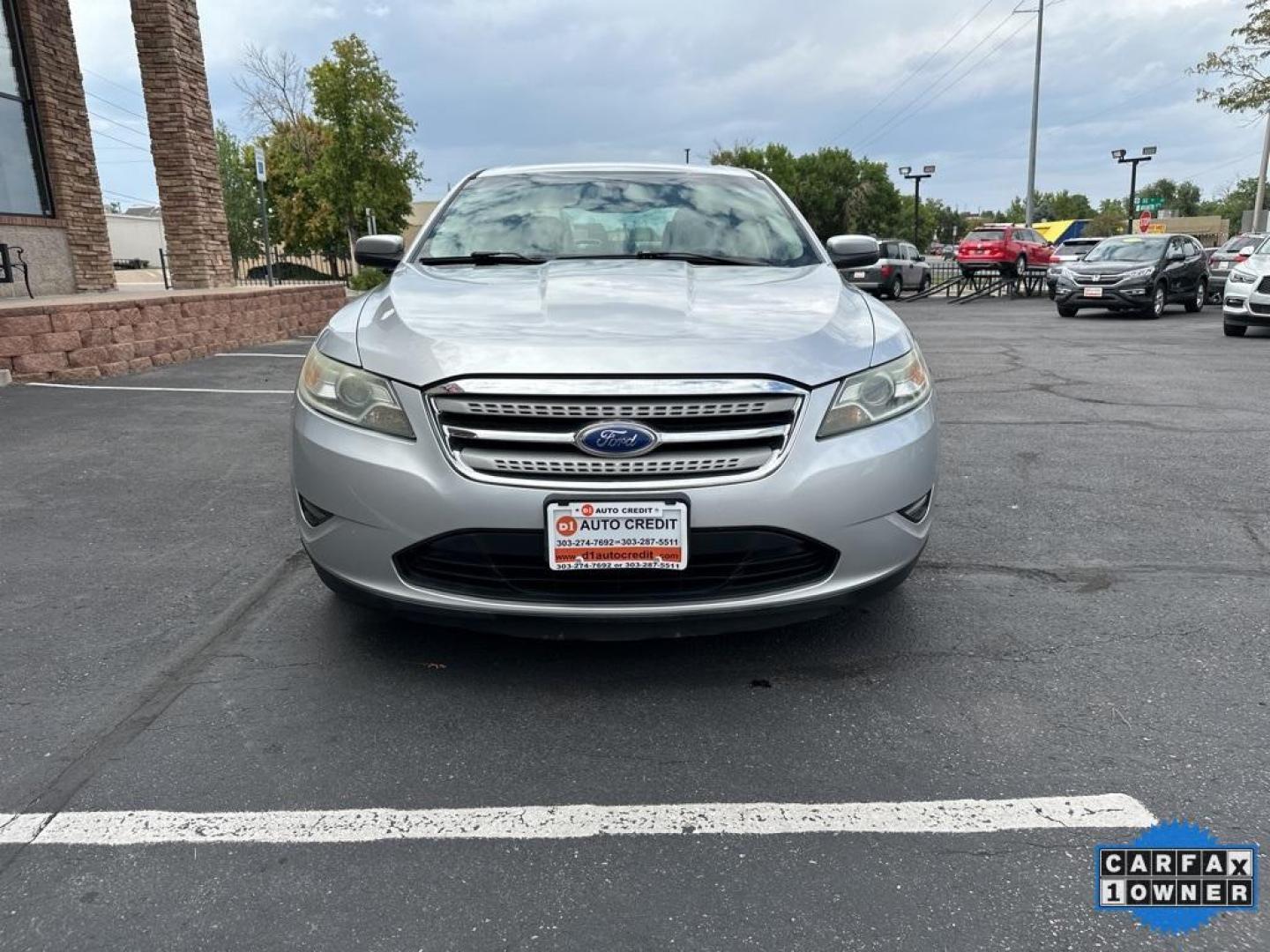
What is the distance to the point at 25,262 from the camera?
1169 centimetres

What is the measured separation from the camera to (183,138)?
1309 cm

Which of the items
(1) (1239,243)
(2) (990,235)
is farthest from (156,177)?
(1) (1239,243)

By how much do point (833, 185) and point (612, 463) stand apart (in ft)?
212

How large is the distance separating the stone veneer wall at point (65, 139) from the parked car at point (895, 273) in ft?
58.4

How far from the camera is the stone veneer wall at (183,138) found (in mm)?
12648

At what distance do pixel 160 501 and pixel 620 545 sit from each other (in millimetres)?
3409

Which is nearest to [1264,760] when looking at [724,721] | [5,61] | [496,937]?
[724,721]

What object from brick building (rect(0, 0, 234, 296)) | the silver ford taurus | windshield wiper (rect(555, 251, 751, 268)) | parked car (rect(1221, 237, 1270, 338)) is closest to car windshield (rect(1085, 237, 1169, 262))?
parked car (rect(1221, 237, 1270, 338))

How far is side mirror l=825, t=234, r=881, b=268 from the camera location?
4129 mm

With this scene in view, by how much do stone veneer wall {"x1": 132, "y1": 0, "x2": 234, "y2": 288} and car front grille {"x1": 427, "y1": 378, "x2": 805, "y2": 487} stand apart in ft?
42.7

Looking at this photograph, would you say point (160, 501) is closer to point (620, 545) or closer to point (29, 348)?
point (620, 545)

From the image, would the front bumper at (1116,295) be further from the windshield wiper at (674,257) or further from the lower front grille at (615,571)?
the lower front grille at (615,571)

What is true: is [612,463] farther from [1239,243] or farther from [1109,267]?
→ [1239,243]

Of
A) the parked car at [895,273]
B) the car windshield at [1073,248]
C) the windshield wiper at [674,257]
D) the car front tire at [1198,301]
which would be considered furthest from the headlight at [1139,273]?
the windshield wiper at [674,257]
